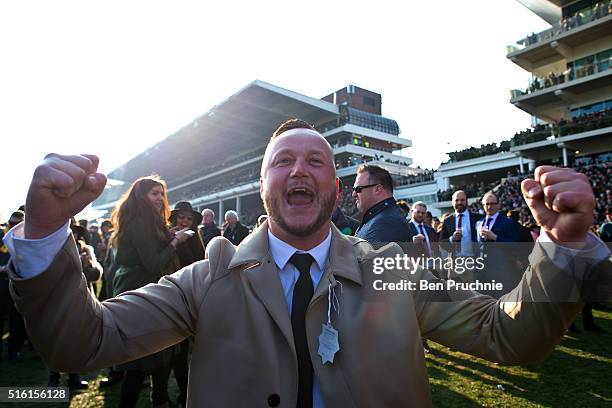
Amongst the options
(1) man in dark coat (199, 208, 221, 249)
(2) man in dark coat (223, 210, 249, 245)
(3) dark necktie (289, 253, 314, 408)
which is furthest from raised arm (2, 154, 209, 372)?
(2) man in dark coat (223, 210, 249, 245)

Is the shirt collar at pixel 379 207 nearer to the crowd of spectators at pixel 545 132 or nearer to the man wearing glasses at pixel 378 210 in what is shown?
the man wearing glasses at pixel 378 210

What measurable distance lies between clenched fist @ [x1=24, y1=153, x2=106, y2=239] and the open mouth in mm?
784

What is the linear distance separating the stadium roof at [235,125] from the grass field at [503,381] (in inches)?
1707

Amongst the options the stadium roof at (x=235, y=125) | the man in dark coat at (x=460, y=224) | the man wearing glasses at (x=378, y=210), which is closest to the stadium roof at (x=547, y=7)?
the stadium roof at (x=235, y=125)

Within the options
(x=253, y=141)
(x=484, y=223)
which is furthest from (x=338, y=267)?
(x=253, y=141)

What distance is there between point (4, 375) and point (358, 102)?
207 feet

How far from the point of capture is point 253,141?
61969 millimetres

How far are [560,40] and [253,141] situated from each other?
42.8 metres

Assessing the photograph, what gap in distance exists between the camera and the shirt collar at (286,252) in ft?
5.59

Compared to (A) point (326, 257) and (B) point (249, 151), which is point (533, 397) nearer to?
(A) point (326, 257)

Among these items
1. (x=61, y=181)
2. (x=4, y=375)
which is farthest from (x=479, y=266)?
(x=4, y=375)

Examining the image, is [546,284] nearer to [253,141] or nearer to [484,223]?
[484,223]

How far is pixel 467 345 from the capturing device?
4.86ft

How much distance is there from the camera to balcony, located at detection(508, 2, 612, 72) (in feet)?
94.2
